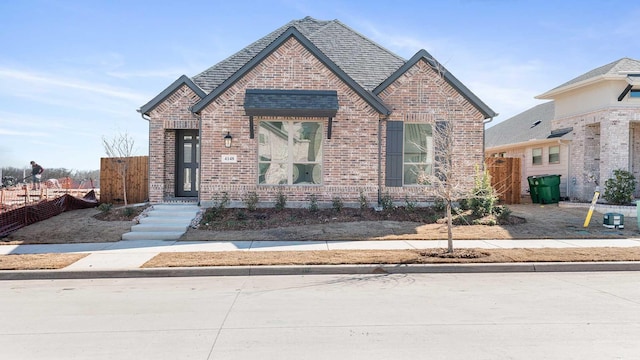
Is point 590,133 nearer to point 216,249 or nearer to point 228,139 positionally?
point 228,139

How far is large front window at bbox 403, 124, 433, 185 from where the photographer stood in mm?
14945

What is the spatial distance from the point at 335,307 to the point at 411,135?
10.0m

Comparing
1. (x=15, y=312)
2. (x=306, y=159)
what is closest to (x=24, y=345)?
(x=15, y=312)

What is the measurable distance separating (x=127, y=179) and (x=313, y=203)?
865 cm

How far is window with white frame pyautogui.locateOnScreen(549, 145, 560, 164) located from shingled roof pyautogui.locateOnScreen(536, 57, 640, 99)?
2468 millimetres

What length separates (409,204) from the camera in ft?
47.2

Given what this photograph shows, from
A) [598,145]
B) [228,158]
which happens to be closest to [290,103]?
[228,158]

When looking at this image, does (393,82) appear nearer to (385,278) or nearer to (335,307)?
(385,278)

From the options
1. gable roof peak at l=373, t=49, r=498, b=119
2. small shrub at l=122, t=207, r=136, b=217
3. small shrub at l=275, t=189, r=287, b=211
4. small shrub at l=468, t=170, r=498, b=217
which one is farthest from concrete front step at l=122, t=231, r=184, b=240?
small shrub at l=468, t=170, r=498, b=217

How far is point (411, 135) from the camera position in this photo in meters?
15.0

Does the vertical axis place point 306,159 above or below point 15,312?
above

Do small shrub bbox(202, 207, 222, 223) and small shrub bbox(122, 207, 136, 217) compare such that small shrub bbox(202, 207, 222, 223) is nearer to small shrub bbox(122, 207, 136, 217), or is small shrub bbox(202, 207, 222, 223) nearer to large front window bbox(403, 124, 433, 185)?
small shrub bbox(122, 207, 136, 217)

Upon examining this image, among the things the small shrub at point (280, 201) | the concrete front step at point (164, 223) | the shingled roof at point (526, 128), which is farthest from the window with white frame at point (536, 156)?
the concrete front step at point (164, 223)

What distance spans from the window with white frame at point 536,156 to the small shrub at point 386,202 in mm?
11557
